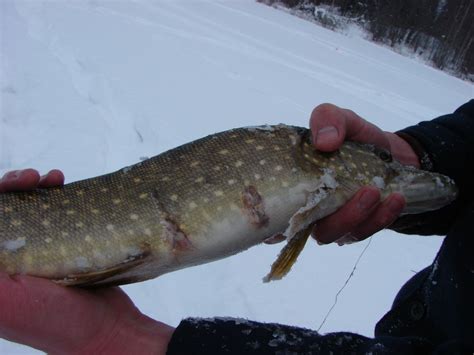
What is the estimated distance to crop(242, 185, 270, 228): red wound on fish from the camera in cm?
182

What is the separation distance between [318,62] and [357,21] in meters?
11.0

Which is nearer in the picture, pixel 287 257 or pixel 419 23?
pixel 287 257

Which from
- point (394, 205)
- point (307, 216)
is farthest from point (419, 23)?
point (307, 216)

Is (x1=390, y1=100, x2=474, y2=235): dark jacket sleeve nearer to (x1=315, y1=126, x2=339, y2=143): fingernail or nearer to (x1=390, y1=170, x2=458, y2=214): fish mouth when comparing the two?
(x1=390, y1=170, x2=458, y2=214): fish mouth

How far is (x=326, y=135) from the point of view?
1.92m

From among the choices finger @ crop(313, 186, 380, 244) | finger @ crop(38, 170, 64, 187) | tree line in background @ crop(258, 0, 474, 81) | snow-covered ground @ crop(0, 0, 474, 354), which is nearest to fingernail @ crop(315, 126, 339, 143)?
finger @ crop(313, 186, 380, 244)

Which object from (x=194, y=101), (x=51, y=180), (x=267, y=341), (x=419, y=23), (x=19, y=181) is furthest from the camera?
(x=419, y=23)

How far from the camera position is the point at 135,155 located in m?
3.97

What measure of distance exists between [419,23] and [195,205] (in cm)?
2094

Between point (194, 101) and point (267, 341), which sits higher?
point (267, 341)

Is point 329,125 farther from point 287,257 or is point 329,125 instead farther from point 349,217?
point 287,257

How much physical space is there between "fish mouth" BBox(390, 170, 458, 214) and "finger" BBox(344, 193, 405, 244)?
0.31 ft

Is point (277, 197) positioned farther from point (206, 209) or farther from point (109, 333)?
point (109, 333)

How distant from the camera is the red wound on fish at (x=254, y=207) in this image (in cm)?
182
